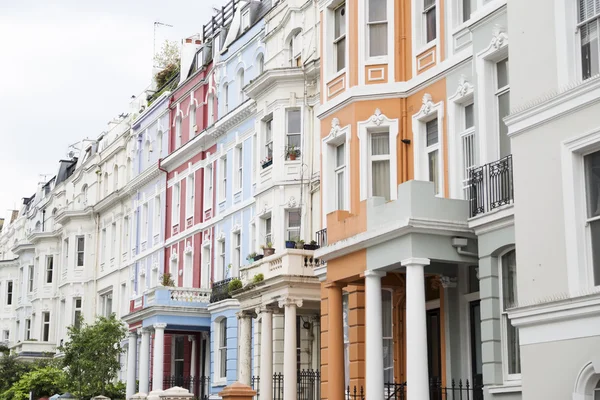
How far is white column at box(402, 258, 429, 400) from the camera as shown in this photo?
60.6ft

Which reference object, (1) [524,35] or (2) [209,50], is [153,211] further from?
(1) [524,35]

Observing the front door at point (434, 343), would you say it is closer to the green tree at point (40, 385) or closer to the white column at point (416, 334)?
the white column at point (416, 334)

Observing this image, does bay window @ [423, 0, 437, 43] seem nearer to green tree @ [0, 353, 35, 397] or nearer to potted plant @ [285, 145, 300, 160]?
potted plant @ [285, 145, 300, 160]

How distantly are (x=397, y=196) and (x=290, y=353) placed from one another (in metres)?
8.24

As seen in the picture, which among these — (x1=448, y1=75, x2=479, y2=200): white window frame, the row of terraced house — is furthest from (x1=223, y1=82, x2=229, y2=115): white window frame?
(x1=448, y1=75, x2=479, y2=200): white window frame

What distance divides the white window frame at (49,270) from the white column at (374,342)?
139ft

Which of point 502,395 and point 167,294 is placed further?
point 167,294

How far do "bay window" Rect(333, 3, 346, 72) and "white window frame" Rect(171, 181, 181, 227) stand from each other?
60.9ft

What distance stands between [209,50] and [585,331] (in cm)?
2991

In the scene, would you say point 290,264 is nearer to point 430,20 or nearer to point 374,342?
point 430,20

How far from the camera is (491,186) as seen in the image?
62.3 feet

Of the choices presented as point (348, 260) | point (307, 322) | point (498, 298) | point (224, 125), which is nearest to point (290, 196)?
point (307, 322)

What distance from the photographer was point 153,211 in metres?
45.3

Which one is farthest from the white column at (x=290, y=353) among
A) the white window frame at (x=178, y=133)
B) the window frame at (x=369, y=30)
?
the white window frame at (x=178, y=133)
